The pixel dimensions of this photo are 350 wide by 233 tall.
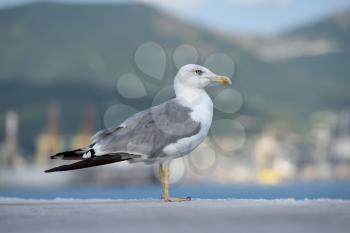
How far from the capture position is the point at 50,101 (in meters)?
190

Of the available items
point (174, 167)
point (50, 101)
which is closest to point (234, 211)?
point (174, 167)

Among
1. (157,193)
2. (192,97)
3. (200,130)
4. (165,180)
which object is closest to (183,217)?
(165,180)

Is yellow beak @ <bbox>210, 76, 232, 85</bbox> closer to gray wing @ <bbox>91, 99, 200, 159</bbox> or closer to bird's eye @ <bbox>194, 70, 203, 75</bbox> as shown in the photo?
bird's eye @ <bbox>194, 70, 203, 75</bbox>

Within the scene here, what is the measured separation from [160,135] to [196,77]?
807 millimetres

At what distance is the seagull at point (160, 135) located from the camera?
27.1 ft

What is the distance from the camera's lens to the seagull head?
877 cm

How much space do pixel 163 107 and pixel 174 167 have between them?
135125 mm

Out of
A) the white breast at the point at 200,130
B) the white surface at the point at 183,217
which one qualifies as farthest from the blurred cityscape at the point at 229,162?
the white surface at the point at 183,217

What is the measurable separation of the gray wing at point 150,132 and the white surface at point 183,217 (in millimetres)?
564

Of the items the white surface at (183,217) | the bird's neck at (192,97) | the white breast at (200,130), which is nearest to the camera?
the white surface at (183,217)

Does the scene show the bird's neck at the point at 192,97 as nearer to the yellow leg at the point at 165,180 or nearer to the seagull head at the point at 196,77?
the seagull head at the point at 196,77

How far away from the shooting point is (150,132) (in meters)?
8.40

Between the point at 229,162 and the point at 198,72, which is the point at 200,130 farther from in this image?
the point at 229,162

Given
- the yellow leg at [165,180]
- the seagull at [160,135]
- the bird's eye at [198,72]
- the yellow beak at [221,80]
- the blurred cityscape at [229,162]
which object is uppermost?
the blurred cityscape at [229,162]
